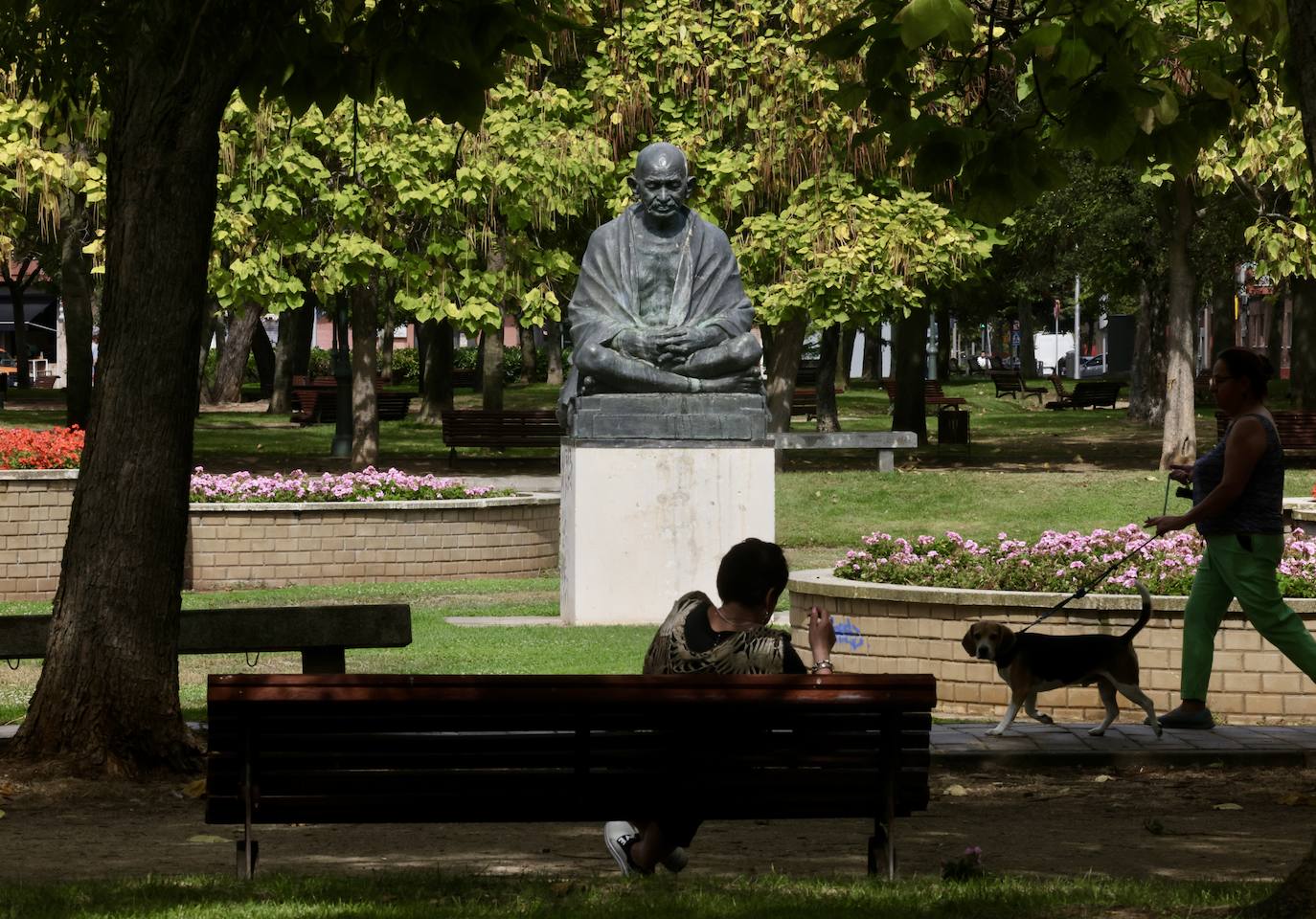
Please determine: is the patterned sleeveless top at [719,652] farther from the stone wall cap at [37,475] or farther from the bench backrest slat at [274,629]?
the stone wall cap at [37,475]

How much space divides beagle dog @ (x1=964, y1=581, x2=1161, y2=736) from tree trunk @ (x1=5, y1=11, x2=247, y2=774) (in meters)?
3.70

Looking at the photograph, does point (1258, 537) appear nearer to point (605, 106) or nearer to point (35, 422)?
point (605, 106)

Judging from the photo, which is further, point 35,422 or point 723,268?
point 35,422

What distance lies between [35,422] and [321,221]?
48.9 feet

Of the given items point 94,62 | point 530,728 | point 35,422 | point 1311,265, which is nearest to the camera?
point 530,728

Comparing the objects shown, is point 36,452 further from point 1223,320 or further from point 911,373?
point 1223,320

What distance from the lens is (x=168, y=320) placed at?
8.70 metres

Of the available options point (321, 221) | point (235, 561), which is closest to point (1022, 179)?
point (235, 561)

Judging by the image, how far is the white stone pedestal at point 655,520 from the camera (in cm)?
1555

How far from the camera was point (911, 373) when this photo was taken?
35.4 meters

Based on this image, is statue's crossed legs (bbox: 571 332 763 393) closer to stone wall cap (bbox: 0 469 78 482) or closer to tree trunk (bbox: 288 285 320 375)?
stone wall cap (bbox: 0 469 78 482)

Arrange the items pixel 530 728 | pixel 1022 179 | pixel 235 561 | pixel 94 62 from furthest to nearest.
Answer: pixel 235 561 → pixel 94 62 → pixel 1022 179 → pixel 530 728

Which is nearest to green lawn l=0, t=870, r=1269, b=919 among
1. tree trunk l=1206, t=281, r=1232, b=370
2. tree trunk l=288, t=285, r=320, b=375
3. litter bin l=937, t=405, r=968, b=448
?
litter bin l=937, t=405, r=968, b=448

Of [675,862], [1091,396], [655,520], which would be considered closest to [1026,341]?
[1091,396]
